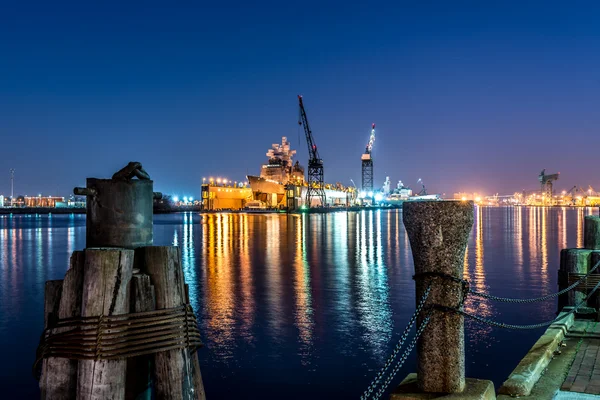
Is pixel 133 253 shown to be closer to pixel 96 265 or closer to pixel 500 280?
pixel 96 265

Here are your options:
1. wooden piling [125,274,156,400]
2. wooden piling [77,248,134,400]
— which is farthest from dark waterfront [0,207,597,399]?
wooden piling [77,248,134,400]

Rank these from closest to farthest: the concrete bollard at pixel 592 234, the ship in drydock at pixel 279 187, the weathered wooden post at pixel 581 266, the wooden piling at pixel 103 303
→ the wooden piling at pixel 103 303
the weathered wooden post at pixel 581 266
the concrete bollard at pixel 592 234
the ship in drydock at pixel 279 187

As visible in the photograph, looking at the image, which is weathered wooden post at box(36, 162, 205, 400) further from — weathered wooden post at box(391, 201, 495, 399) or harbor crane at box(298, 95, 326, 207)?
harbor crane at box(298, 95, 326, 207)

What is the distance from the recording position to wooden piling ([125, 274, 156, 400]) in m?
4.48

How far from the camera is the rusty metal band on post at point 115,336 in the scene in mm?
4242

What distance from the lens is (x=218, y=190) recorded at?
→ 607 feet

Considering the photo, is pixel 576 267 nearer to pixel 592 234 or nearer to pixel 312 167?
pixel 592 234

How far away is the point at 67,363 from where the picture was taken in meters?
4.41

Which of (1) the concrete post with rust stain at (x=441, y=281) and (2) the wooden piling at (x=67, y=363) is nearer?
(2) the wooden piling at (x=67, y=363)

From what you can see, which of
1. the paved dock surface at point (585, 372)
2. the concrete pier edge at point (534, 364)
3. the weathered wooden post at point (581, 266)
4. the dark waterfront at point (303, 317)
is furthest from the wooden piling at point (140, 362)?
the weathered wooden post at point (581, 266)

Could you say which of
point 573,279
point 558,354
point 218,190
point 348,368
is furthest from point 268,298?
point 218,190

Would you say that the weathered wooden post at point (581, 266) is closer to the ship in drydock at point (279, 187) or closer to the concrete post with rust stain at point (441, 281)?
the concrete post with rust stain at point (441, 281)

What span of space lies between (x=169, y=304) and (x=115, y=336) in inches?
20.8

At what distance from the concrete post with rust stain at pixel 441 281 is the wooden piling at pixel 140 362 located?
93.3 inches
